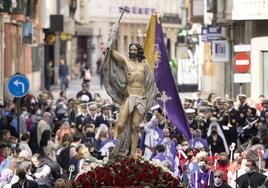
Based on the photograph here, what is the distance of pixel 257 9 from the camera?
45.4 meters

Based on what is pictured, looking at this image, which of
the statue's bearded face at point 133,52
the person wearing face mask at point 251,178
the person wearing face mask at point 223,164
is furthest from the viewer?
the person wearing face mask at point 223,164

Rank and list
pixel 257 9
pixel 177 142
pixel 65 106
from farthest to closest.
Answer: pixel 257 9 → pixel 65 106 → pixel 177 142

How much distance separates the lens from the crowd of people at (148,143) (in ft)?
76.5

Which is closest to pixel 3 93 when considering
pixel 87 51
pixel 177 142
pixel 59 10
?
pixel 177 142

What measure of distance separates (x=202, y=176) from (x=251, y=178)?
93.4 inches

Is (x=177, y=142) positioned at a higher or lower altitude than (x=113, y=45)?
lower

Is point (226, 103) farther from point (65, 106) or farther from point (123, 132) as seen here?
point (123, 132)

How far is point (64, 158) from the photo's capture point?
86.6 feet

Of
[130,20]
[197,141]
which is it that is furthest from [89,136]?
[130,20]

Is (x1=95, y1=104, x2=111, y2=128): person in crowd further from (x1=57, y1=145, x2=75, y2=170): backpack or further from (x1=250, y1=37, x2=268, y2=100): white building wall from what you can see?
(x1=250, y1=37, x2=268, y2=100): white building wall

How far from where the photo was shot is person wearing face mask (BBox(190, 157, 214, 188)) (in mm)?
24047

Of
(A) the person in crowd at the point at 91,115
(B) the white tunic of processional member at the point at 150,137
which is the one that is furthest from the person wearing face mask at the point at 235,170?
(A) the person in crowd at the point at 91,115

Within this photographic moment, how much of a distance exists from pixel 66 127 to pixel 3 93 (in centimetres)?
2162

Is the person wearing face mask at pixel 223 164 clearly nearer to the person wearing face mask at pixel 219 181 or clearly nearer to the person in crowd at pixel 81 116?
the person wearing face mask at pixel 219 181
